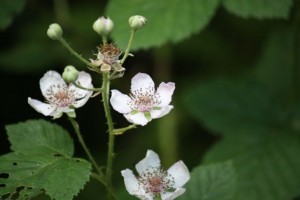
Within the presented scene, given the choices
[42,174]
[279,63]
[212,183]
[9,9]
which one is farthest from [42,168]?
[279,63]

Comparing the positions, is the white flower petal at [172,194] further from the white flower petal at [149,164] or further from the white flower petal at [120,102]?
the white flower petal at [120,102]

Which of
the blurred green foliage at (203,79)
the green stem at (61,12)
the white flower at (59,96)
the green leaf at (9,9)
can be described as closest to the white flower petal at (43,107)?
the white flower at (59,96)

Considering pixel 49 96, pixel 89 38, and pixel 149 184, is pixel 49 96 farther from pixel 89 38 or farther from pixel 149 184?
pixel 89 38

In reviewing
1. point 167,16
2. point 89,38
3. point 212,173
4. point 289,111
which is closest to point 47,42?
point 89,38

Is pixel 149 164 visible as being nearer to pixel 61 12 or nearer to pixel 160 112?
pixel 160 112

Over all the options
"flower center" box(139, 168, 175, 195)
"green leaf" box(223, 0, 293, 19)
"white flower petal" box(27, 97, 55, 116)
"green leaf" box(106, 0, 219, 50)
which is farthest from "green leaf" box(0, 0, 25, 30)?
"flower center" box(139, 168, 175, 195)

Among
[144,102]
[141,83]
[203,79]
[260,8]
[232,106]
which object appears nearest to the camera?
[144,102]

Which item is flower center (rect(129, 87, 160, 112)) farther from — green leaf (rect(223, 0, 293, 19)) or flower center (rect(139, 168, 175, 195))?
green leaf (rect(223, 0, 293, 19))
